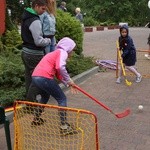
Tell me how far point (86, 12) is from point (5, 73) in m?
26.3

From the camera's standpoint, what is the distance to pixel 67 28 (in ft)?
32.8

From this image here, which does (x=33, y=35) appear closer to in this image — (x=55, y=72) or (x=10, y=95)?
(x=55, y=72)

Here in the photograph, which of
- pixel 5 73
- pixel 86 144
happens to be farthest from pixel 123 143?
pixel 5 73

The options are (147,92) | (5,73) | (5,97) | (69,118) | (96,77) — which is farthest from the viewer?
(96,77)

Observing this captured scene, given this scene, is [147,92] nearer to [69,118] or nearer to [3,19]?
[69,118]

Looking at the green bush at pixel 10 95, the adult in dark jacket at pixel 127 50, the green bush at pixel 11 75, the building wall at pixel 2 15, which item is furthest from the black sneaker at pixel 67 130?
the building wall at pixel 2 15

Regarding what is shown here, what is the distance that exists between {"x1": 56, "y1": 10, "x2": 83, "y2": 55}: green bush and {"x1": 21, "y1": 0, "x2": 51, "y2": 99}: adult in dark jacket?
443 centimetres

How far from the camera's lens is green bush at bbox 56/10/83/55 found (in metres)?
9.84

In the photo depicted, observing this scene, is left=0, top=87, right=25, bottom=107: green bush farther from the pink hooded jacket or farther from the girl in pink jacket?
the pink hooded jacket

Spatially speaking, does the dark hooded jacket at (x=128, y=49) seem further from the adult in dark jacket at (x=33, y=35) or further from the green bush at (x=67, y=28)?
the adult in dark jacket at (x=33, y=35)

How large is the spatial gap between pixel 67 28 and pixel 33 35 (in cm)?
494

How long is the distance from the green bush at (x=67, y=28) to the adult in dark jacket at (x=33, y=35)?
14.5 ft

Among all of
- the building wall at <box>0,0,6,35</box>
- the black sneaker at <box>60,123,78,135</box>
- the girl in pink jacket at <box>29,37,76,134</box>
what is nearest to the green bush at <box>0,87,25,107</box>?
the girl in pink jacket at <box>29,37,76,134</box>

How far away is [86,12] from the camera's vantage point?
3234cm
